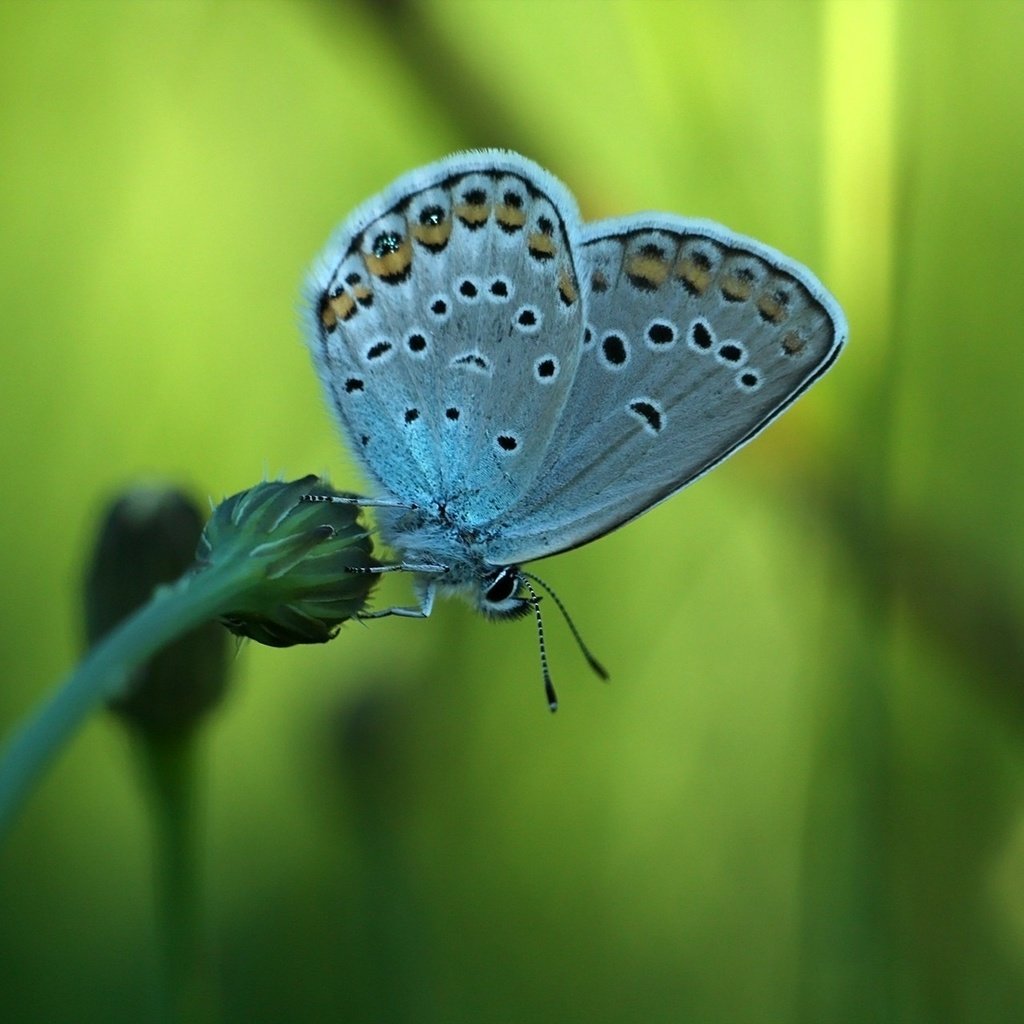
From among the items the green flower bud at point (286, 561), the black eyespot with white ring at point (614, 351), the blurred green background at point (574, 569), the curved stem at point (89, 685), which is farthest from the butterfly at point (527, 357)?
the curved stem at point (89, 685)

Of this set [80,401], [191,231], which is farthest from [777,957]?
[191,231]

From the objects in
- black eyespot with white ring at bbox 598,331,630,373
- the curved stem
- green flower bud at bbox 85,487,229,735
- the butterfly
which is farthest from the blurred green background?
the curved stem

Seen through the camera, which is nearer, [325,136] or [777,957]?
[777,957]

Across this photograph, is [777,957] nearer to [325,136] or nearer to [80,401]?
[80,401]

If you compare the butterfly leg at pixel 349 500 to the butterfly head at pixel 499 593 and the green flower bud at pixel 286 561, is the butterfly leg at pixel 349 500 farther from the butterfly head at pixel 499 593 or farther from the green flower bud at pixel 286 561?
the butterfly head at pixel 499 593

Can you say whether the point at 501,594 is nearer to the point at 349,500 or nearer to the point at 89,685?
the point at 349,500

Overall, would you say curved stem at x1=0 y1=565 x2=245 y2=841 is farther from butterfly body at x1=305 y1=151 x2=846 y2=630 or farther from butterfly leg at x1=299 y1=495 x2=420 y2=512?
butterfly body at x1=305 y1=151 x2=846 y2=630
